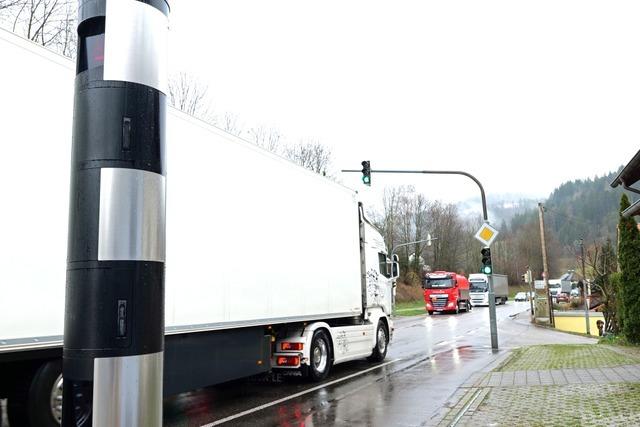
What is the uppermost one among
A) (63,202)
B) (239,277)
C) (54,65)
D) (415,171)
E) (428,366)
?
(415,171)

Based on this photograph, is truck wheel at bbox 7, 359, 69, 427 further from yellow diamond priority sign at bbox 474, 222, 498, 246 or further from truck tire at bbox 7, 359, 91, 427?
yellow diamond priority sign at bbox 474, 222, 498, 246

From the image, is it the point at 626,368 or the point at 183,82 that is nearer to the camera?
the point at 626,368

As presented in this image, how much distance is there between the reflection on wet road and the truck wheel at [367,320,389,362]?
→ 0.26m

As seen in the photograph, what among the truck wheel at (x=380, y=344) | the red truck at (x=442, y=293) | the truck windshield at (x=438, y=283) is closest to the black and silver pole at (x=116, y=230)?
the truck wheel at (x=380, y=344)

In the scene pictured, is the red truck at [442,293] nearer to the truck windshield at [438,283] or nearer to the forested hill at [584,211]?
the truck windshield at [438,283]

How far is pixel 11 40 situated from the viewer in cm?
498

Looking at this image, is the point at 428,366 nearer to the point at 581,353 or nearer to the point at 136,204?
the point at 581,353

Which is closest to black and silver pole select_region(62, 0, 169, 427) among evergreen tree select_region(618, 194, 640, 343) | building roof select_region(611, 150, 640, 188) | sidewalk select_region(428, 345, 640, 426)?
sidewalk select_region(428, 345, 640, 426)

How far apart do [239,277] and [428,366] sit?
6745mm

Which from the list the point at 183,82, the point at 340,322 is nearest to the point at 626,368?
the point at 340,322

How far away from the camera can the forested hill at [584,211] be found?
79.0m

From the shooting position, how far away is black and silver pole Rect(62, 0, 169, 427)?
1.86 meters

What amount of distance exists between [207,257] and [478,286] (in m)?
56.0

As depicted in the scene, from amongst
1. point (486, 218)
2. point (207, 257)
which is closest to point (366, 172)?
point (486, 218)
